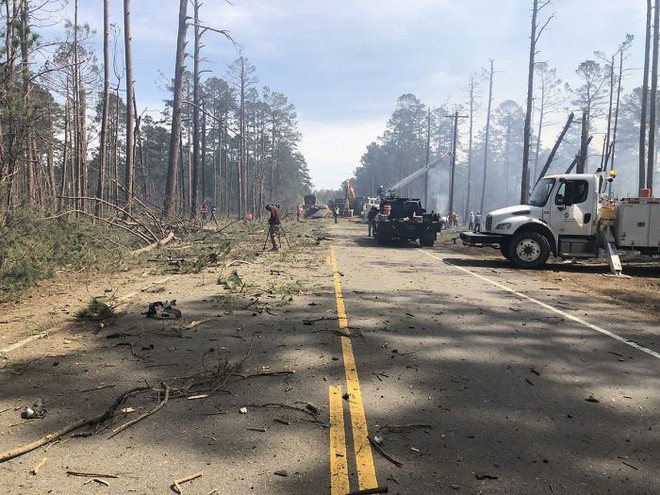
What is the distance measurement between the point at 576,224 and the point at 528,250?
1592 mm

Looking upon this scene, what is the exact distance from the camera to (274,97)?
7250 cm

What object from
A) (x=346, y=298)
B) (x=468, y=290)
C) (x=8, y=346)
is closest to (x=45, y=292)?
(x=8, y=346)

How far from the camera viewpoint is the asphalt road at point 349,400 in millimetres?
3109

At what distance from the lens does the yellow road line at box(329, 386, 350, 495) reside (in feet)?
9.74

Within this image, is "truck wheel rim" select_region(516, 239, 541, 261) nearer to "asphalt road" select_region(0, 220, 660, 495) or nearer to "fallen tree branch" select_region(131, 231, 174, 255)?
"asphalt road" select_region(0, 220, 660, 495)

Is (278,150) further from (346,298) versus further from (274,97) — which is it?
(346,298)

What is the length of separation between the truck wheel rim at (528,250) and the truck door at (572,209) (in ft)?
2.65

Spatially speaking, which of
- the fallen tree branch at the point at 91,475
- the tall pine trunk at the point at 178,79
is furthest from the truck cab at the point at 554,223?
the tall pine trunk at the point at 178,79

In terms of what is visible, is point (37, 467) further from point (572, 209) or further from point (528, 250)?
point (572, 209)

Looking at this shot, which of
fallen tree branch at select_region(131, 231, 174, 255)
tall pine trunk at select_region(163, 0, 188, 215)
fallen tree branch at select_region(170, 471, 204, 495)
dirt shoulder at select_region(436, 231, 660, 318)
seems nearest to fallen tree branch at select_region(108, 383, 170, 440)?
fallen tree branch at select_region(170, 471, 204, 495)

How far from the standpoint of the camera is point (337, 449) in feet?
11.3

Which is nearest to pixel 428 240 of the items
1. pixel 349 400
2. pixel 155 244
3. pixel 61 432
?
pixel 155 244

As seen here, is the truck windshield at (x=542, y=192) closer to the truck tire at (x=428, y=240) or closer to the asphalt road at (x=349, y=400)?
the asphalt road at (x=349, y=400)

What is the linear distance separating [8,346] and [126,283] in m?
4.82
